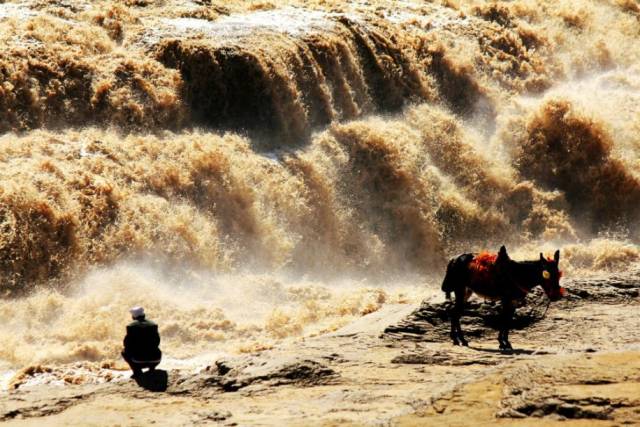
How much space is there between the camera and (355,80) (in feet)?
69.7

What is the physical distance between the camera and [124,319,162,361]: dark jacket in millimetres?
8312

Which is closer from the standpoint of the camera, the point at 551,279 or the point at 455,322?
the point at 551,279

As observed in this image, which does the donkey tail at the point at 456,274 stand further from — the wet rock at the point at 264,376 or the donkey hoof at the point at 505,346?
the wet rock at the point at 264,376

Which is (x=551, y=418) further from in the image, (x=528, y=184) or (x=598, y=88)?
(x=598, y=88)

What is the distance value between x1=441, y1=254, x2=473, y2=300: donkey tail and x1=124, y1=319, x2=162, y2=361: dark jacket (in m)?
2.75

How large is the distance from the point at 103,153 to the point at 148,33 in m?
3.88

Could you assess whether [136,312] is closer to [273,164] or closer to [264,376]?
[264,376]

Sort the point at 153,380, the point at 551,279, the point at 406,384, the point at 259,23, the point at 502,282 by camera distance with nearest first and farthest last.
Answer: the point at 406,384 → the point at 153,380 → the point at 551,279 → the point at 502,282 → the point at 259,23

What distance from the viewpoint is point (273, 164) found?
18.5 metres

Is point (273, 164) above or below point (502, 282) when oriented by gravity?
above

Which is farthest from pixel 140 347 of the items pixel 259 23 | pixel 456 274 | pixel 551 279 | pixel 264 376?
pixel 259 23

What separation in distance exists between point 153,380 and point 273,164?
10730 mm

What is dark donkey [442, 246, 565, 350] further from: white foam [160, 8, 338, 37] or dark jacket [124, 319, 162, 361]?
white foam [160, 8, 338, 37]

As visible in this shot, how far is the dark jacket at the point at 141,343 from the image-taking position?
8.31 metres
